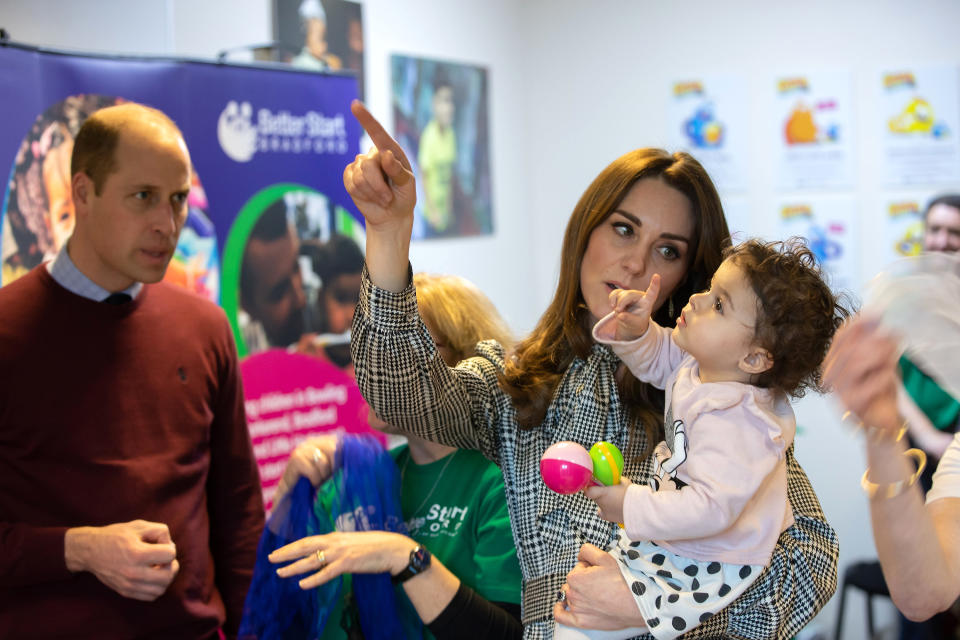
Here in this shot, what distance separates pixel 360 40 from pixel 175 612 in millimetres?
3175

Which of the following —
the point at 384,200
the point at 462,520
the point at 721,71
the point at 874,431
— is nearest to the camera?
the point at 874,431

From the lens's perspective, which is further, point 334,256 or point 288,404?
point 334,256

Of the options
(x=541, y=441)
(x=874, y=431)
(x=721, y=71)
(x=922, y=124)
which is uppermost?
(x=721, y=71)

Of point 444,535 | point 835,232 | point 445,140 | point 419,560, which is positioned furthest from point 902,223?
point 419,560

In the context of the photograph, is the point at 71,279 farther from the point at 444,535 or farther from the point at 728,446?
the point at 728,446

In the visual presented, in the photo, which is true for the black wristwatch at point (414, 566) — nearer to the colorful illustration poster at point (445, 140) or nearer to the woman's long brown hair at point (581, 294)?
the woman's long brown hair at point (581, 294)

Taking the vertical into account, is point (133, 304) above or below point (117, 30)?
below

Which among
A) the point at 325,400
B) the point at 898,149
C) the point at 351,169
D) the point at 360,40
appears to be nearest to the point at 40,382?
the point at 351,169

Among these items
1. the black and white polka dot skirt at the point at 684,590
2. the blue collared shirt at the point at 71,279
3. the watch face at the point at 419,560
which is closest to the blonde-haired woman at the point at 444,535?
the watch face at the point at 419,560

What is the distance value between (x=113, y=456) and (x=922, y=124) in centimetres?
473

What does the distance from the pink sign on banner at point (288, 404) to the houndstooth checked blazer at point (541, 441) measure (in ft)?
5.21

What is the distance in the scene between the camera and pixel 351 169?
1.52 meters

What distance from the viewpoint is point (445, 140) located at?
5281mm

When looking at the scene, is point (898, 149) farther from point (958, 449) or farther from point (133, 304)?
point (133, 304)
